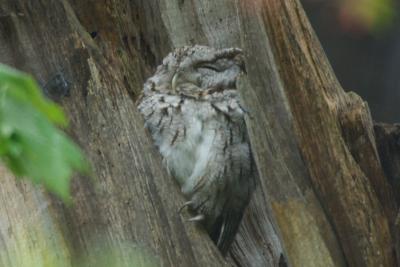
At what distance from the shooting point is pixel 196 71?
2.71 m

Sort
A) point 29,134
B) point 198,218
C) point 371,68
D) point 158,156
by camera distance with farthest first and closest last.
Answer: point 371,68, point 198,218, point 158,156, point 29,134

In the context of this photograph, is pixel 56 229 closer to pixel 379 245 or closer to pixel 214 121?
Answer: pixel 214 121

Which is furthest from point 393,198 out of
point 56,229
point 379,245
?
point 56,229

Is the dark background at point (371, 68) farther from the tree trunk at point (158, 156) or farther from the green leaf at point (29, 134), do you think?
the green leaf at point (29, 134)

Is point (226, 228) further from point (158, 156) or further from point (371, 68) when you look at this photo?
point (371, 68)

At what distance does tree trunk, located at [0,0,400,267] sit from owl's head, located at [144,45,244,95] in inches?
3.2

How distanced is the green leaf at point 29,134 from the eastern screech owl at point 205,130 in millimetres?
1696

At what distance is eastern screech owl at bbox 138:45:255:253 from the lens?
2510 mm

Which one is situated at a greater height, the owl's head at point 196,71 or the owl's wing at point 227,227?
the owl's head at point 196,71

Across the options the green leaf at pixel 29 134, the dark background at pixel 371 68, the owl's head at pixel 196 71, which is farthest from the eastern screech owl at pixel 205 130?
the green leaf at pixel 29 134

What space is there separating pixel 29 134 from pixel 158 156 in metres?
1.31

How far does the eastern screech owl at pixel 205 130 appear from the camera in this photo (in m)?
2.51

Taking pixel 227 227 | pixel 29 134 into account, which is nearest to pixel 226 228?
pixel 227 227

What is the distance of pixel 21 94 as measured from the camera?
2.19ft
